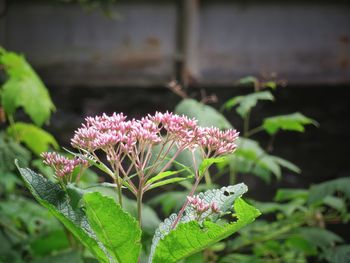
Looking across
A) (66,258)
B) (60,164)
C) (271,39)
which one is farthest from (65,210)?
(271,39)

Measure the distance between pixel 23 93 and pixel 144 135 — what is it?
1108 millimetres

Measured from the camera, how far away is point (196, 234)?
0.77m

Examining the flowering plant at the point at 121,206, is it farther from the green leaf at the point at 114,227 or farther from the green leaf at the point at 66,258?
the green leaf at the point at 66,258

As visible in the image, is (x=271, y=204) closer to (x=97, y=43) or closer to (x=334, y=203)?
(x=334, y=203)

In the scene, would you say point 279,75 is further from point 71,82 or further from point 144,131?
point 144,131

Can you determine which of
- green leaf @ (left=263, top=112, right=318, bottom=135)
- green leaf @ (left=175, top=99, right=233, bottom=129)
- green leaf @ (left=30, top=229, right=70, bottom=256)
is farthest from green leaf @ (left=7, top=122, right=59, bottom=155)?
green leaf @ (left=263, top=112, right=318, bottom=135)

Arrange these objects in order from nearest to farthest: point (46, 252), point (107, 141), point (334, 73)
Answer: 1. point (107, 141)
2. point (46, 252)
3. point (334, 73)

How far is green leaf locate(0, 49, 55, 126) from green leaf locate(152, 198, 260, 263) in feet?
3.74

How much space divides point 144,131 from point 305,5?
2.41 m

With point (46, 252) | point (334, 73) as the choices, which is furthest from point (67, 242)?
point (334, 73)

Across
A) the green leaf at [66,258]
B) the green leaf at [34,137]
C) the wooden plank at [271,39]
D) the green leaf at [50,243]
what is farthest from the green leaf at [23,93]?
the wooden plank at [271,39]

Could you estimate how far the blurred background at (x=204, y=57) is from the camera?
2.98 m

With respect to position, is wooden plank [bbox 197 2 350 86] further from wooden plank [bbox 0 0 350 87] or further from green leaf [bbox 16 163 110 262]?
green leaf [bbox 16 163 110 262]

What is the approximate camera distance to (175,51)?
3016mm
